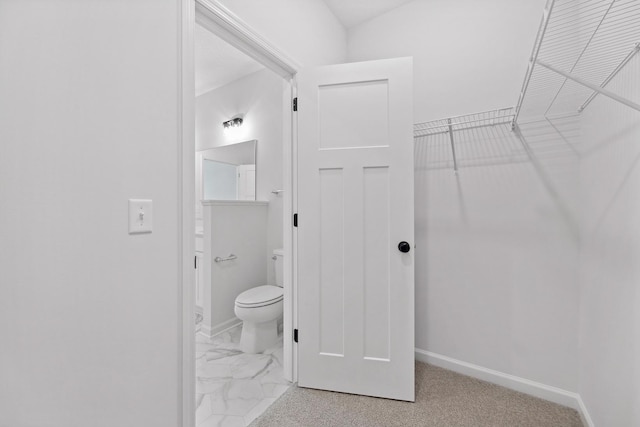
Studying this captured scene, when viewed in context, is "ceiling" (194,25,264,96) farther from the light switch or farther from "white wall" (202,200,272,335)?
the light switch

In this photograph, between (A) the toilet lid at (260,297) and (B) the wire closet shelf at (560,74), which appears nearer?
(B) the wire closet shelf at (560,74)

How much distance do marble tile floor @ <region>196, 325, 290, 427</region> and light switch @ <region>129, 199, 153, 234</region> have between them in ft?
3.83

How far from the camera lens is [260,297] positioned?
89.4 inches

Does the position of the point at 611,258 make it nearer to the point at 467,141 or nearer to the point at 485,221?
the point at 485,221

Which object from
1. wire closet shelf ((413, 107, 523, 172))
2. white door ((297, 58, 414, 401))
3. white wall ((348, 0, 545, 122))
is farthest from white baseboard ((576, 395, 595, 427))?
white wall ((348, 0, 545, 122))

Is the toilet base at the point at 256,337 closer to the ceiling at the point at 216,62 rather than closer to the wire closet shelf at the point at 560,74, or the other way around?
the wire closet shelf at the point at 560,74

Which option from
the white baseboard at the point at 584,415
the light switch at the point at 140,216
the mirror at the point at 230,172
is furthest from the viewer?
the mirror at the point at 230,172

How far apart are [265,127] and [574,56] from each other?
7.97 feet

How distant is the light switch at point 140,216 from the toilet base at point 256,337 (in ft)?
4.93

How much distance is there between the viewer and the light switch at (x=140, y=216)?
3.04ft

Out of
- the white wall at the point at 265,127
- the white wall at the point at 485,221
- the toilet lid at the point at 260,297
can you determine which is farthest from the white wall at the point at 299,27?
the toilet lid at the point at 260,297

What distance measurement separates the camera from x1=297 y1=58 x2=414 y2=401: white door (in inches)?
64.0

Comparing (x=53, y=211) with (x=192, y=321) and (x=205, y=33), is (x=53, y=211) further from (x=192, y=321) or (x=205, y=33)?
(x=205, y=33)

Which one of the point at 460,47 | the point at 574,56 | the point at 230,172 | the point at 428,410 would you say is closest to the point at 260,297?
the point at 428,410
